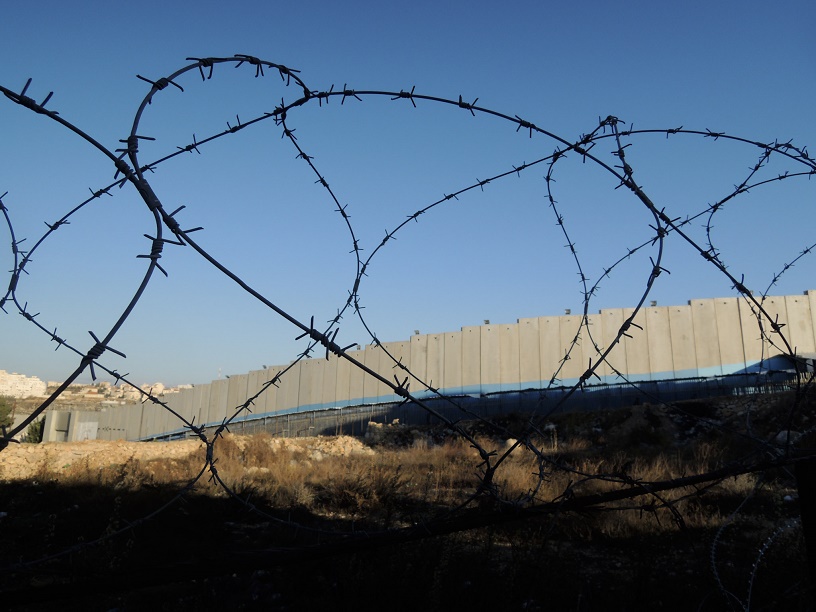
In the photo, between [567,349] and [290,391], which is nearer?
[567,349]

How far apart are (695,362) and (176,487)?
18524 millimetres

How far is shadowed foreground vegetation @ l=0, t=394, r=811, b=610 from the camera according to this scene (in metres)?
1.70

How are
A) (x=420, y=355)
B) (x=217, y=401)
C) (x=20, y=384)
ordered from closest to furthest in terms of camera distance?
(x=420, y=355) < (x=217, y=401) < (x=20, y=384)

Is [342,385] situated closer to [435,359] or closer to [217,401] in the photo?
[435,359]

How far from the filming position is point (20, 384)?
73.5m

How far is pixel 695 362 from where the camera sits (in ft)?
68.8

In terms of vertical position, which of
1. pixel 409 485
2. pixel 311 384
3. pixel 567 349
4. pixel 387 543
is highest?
pixel 567 349

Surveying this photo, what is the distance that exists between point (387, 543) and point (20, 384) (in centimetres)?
8615

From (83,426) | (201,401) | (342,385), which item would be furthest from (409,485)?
(83,426)

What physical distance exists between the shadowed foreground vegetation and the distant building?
7379 centimetres

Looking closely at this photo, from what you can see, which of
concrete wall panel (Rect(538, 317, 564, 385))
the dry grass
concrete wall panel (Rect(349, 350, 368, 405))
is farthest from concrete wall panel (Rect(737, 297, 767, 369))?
concrete wall panel (Rect(349, 350, 368, 405))

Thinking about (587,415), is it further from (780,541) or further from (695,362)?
(780,541)

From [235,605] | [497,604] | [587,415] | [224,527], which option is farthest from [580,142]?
[587,415]

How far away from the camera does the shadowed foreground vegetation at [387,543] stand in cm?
170
